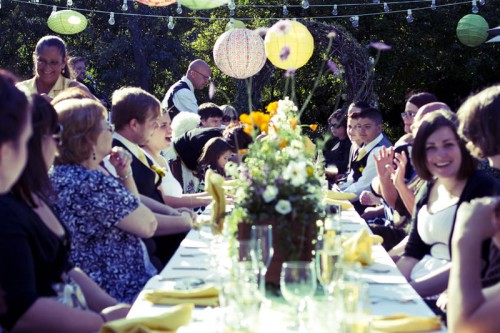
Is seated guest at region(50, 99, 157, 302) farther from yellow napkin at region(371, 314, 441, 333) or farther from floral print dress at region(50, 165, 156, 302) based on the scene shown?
yellow napkin at region(371, 314, 441, 333)

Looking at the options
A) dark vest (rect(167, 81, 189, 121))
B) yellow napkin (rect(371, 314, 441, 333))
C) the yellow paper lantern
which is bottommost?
yellow napkin (rect(371, 314, 441, 333))

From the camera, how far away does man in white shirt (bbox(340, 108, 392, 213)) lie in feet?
20.5

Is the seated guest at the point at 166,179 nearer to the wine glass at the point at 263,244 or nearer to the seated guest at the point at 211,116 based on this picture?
the wine glass at the point at 263,244

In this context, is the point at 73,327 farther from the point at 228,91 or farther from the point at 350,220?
the point at 228,91

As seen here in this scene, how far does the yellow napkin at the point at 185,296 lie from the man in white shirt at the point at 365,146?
4.00 metres

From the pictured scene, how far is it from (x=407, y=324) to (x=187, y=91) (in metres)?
6.48

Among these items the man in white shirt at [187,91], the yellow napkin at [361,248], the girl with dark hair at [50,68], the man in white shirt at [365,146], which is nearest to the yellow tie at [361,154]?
the man in white shirt at [365,146]

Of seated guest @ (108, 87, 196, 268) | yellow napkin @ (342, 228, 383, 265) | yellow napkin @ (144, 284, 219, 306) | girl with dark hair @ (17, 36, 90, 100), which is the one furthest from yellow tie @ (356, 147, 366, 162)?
yellow napkin @ (144, 284, 219, 306)

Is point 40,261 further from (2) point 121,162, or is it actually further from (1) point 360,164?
(1) point 360,164

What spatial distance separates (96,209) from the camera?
289 centimetres

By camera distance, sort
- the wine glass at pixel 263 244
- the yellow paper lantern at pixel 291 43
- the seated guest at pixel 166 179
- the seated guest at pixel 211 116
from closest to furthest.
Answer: the wine glass at pixel 263 244 → the seated guest at pixel 166 179 → the seated guest at pixel 211 116 → the yellow paper lantern at pixel 291 43

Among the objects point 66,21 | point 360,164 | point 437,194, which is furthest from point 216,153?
point 66,21

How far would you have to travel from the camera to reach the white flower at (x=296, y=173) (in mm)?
2400

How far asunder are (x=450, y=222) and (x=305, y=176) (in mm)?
940
